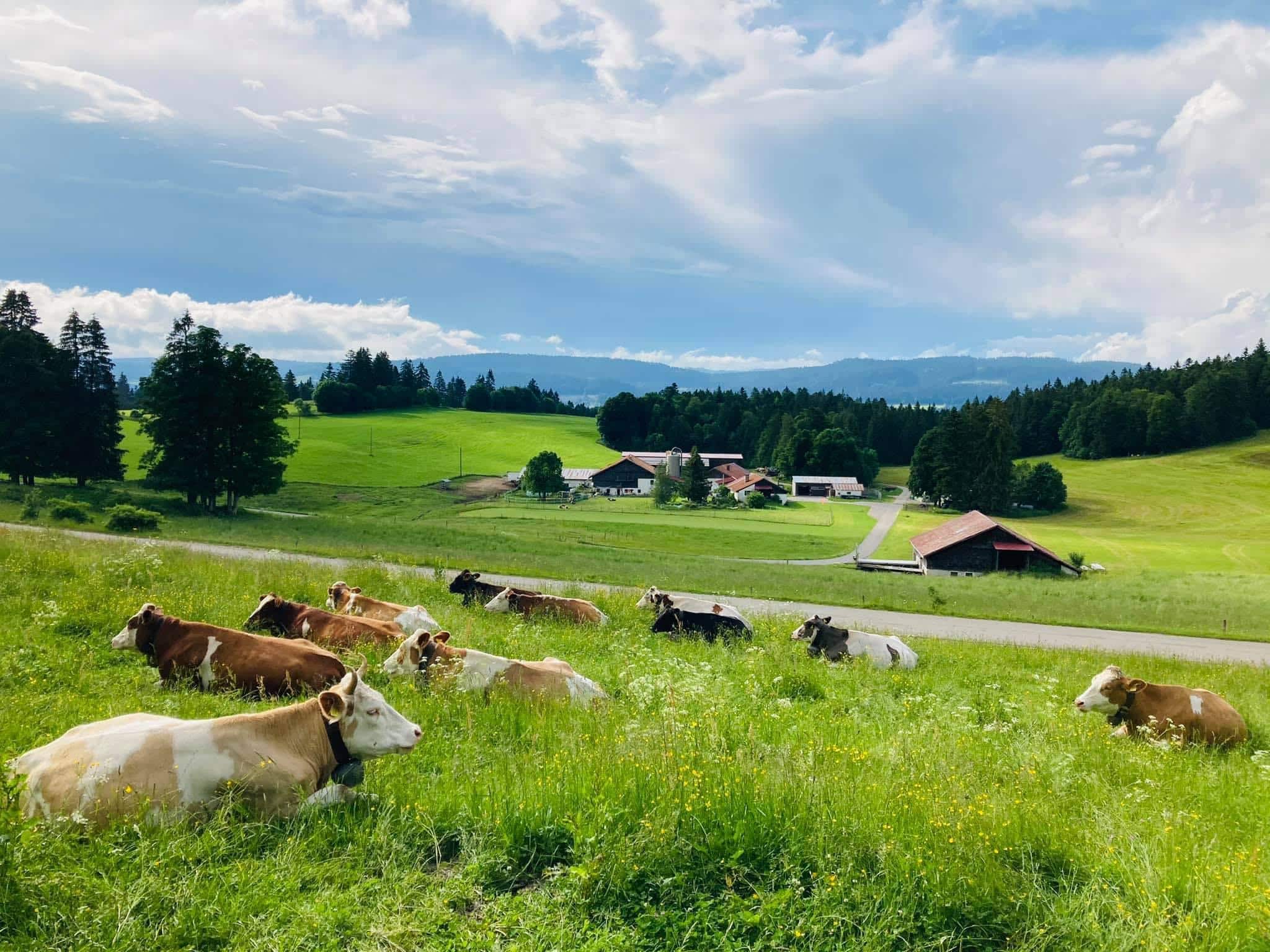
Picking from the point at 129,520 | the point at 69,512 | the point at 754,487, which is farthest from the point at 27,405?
the point at 754,487

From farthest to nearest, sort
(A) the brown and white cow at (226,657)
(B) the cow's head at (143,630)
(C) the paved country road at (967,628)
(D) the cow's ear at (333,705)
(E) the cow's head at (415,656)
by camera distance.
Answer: (C) the paved country road at (967,628), (E) the cow's head at (415,656), (B) the cow's head at (143,630), (A) the brown and white cow at (226,657), (D) the cow's ear at (333,705)

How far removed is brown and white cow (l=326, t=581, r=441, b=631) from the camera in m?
13.0

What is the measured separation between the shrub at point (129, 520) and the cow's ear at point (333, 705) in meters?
34.7

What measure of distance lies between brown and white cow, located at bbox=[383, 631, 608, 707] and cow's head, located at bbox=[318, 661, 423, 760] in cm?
253

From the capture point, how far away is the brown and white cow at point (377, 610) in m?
13.0

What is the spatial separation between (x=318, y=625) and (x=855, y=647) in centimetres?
985

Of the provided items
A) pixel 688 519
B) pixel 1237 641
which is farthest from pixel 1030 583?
pixel 688 519

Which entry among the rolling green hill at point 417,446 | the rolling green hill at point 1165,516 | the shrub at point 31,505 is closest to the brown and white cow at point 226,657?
the shrub at point 31,505

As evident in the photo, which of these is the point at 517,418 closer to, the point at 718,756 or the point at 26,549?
the point at 26,549

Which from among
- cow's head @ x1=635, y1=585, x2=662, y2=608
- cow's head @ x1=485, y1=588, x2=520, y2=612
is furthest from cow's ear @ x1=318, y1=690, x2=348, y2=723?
cow's head @ x1=635, y1=585, x2=662, y2=608

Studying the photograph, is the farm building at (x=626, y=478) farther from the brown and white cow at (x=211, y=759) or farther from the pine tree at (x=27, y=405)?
the brown and white cow at (x=211, y=759)

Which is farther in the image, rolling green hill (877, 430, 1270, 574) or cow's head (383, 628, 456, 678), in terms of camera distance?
rolling green hill (877, 430, 1270, 574)

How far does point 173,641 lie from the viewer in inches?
361

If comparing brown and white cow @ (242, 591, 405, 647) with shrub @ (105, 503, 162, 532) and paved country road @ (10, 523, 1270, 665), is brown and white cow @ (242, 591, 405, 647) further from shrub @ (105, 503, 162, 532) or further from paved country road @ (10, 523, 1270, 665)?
shrub @ (105, 503, 162, 532)
